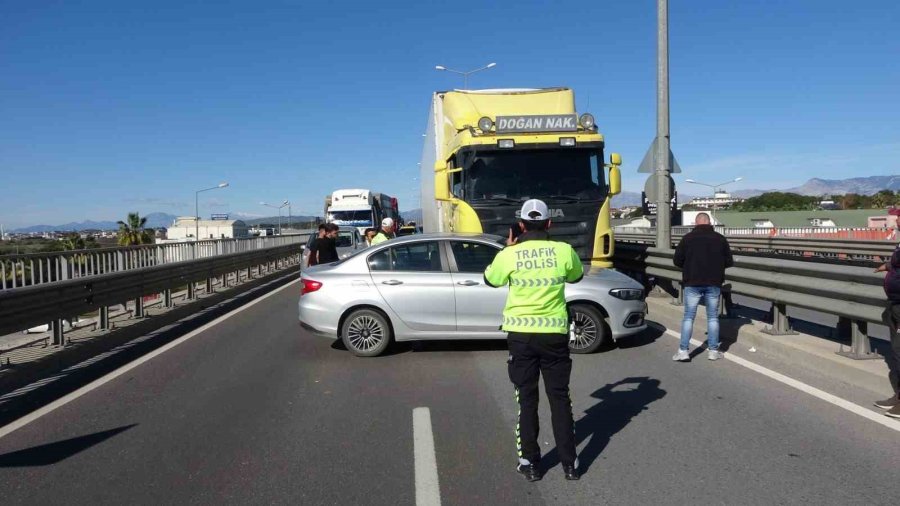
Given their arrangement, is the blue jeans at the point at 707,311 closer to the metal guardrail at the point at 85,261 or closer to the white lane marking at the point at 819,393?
the white lane marking at the point at 819,393

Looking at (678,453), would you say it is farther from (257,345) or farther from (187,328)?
(187,328)

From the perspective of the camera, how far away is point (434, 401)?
691 cm

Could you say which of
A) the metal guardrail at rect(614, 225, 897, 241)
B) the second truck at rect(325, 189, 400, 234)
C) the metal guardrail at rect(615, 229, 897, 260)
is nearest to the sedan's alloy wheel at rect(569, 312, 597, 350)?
the metal guardrail at rect(615, 229, 897, 260)

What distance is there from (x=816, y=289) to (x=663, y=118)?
5.96 m

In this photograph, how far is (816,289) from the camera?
7.96m

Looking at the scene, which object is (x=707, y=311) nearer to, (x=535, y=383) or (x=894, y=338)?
(x=894, y=338)

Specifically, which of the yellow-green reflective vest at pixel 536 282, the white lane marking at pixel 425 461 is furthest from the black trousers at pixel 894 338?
the white lane marking at pixel 425 461

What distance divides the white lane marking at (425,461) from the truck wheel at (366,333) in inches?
103

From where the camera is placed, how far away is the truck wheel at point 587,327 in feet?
29.3

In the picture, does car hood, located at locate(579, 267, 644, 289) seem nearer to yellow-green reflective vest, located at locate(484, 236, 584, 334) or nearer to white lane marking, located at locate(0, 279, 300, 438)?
yellow-green reflective vest, located at locate(484, 236, 584, 334)

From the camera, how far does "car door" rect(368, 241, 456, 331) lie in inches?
356

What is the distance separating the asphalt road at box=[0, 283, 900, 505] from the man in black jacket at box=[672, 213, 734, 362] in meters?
0.32

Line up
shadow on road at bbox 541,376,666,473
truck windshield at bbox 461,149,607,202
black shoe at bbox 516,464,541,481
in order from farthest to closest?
truck windshield at bbox 461,149,607,202, shadow on road at bbox 541,376,666,473, black shoe at bbox 516,464,541,481

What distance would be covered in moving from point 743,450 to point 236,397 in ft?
15.0
